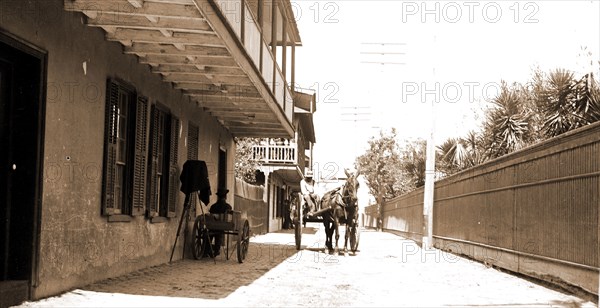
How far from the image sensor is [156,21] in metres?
8.98

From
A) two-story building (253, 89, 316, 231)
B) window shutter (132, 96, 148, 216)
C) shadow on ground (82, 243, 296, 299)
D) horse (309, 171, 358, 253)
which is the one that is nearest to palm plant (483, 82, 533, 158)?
horse (309, 171, 358, 253)

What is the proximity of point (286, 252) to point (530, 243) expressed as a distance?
7.92 metres

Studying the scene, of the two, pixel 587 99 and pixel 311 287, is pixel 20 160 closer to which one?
pixel 311 287

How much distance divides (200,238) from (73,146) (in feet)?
21.3

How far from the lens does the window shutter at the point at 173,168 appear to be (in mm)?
13664

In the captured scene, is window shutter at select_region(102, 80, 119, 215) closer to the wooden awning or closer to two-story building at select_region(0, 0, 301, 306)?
two-story building at select_region(0, 0, 301, 306)

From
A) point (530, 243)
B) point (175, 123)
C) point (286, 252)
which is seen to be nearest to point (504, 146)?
point (286, 252)

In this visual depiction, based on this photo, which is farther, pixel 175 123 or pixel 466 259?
pixel 466 259

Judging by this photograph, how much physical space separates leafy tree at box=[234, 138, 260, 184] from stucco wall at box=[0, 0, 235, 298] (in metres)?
20.4

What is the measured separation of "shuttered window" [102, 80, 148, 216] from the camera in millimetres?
10055

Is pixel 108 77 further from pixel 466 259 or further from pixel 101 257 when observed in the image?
pixel 466 259

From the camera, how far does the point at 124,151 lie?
11031 mm

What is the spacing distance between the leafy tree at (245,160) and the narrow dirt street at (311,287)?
16212mm

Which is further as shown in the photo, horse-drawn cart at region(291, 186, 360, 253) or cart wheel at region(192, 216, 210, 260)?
horse-drawn cart at region(291, 186, 360, 253)
